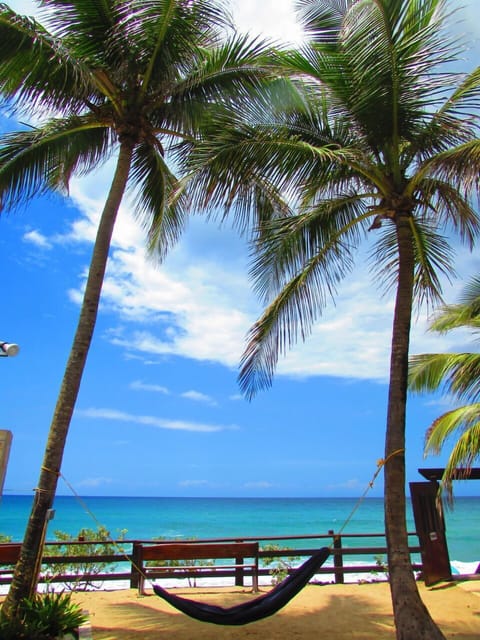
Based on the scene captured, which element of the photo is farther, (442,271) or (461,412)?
(461,412)

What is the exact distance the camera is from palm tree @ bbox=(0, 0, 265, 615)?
553 cm

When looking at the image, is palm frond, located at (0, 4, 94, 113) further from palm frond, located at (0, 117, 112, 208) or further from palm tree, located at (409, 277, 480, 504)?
palm tree, located at (409, 277, 480, 504)

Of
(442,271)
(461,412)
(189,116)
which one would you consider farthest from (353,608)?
(189,116)

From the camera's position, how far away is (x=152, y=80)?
6.15m

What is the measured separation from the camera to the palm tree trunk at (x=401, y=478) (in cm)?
441

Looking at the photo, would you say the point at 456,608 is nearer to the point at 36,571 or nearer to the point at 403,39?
the point at 36,571

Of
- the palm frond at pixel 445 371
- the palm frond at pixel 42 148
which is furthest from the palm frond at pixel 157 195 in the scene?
the palm frond at pixel 445 371

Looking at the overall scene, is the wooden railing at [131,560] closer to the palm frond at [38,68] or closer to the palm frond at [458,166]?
the palm frond at [458,166]

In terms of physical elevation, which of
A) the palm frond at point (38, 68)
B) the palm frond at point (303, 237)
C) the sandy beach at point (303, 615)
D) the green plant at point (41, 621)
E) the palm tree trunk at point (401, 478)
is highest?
the palm frond at point (38, 68)

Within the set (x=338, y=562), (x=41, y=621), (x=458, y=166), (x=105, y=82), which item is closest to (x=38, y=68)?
(x=105, y=82)

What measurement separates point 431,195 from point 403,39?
174 centimetres

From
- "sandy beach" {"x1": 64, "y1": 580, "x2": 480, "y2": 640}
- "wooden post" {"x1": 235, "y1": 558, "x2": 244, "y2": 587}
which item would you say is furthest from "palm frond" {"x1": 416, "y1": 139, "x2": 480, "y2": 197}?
"wooden post" {"x1": 235, "y1": 558, "x2": 244, "y2": 587}

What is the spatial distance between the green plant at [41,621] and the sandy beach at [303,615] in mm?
770

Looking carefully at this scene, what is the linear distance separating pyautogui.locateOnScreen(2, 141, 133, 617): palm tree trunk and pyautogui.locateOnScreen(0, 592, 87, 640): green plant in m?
0.11
